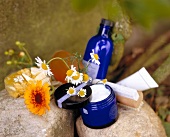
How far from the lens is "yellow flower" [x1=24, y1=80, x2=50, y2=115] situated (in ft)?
3.09

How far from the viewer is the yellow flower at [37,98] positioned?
0.94 meters

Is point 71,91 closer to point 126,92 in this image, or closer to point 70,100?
point 70,100

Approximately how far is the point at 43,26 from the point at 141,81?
479mm

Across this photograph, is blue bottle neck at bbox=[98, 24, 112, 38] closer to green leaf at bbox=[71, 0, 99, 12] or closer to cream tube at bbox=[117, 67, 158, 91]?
cream tube at bbox=[117, 67, 158, 91]

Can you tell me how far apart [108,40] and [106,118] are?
1.13 feet

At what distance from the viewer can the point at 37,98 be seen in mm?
952

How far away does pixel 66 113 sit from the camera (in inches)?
40.4

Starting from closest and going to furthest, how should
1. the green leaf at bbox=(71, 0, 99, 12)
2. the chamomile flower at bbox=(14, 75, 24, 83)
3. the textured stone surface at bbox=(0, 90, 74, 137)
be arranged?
the green leaf at bbox=(71, 0, 99, 12) < the textured stone surface at bbox=(0, 90, 74, 137) < the chamomile flower at bbox=(14, 75, 24, 83)

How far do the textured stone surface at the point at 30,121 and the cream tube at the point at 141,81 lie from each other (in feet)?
0.95

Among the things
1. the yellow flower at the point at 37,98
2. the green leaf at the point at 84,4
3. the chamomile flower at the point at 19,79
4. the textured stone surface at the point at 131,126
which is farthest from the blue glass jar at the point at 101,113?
the green leaf at the point at 84,4

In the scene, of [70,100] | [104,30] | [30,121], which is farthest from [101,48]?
[30,121]

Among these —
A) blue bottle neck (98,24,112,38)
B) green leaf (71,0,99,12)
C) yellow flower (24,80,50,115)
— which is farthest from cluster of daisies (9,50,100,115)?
green leaf (71,0,99,12)

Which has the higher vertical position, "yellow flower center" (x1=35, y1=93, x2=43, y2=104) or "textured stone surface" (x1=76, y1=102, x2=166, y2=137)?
"yellow flower center" (x1=35, y1=93, x2=43, y2=104)

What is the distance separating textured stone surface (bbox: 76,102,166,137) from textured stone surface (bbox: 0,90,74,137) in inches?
3.2
